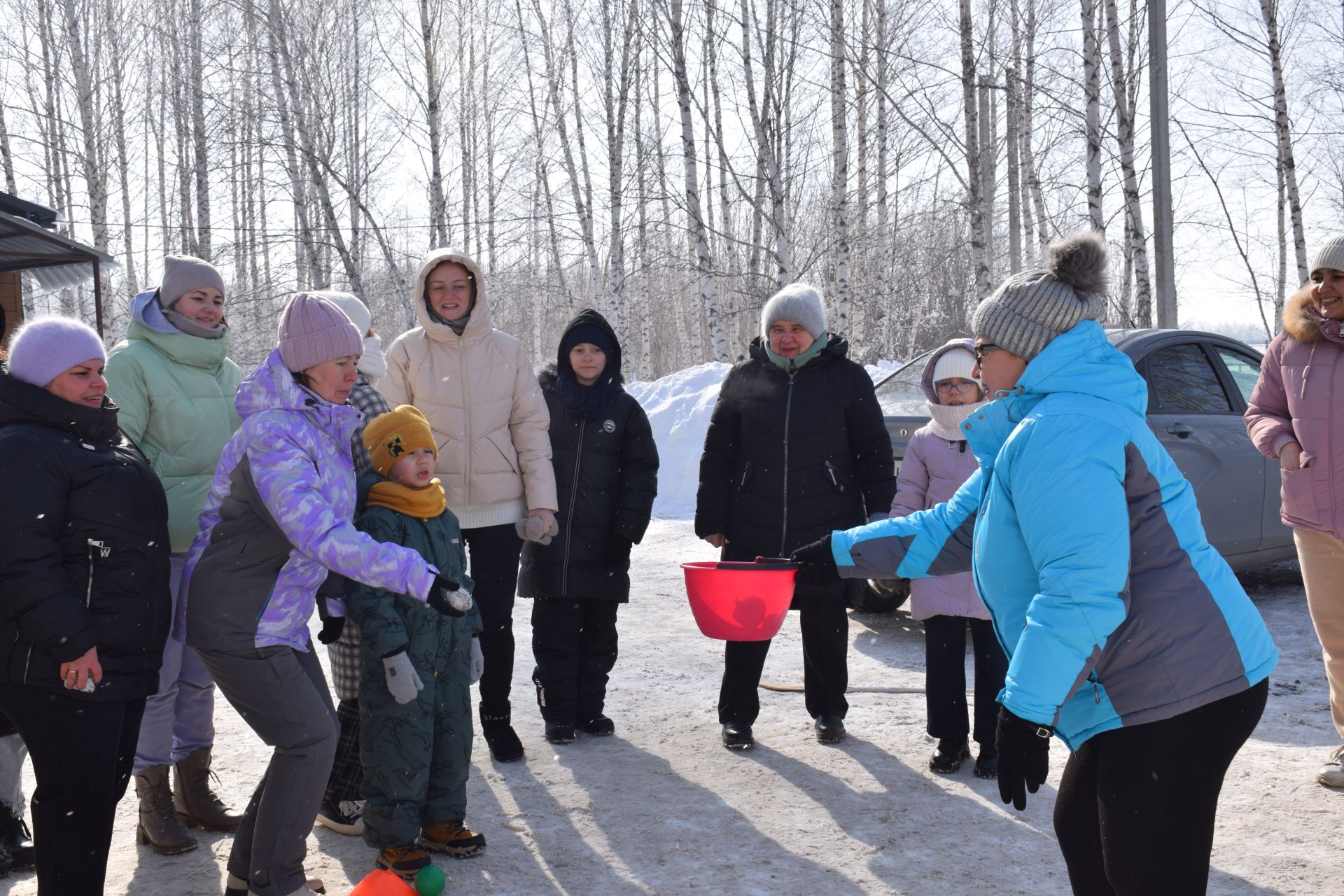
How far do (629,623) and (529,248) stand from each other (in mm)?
30291

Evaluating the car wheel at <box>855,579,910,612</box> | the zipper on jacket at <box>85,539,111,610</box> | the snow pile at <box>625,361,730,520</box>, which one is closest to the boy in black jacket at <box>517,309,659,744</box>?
the zipper on jacket at <box>85,539,111,610</box>

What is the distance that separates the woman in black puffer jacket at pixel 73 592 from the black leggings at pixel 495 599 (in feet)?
5.43

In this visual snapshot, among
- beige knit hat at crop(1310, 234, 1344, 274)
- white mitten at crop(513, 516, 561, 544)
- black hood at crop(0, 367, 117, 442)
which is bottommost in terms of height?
white mitten at crop(513, 516, 561, 544)

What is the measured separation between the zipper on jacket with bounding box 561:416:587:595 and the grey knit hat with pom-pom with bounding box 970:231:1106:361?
264cm

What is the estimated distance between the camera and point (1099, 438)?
219cm

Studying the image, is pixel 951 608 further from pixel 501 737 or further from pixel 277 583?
pixel 277 583

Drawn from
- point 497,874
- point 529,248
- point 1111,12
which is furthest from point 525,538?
point 529,248

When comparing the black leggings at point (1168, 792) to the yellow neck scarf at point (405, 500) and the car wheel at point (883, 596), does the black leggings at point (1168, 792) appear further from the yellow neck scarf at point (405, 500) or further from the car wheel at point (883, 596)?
A: the car wheel at point (883, 596)

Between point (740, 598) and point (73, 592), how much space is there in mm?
2077

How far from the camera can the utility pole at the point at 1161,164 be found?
37.9 ft

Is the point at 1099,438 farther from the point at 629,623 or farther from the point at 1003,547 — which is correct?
the point at 629,623

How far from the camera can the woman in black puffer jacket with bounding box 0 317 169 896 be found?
2670mm

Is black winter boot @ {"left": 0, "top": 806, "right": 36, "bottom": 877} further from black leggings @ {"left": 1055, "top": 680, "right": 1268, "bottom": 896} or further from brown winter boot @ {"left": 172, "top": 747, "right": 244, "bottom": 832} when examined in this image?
black leggings @ {"left": 1055, "top": 680, "right": 1268, "bottom": 896}

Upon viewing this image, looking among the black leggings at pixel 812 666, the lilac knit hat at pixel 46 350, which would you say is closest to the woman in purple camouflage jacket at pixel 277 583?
the lilac knit hat at pixel 46 350
